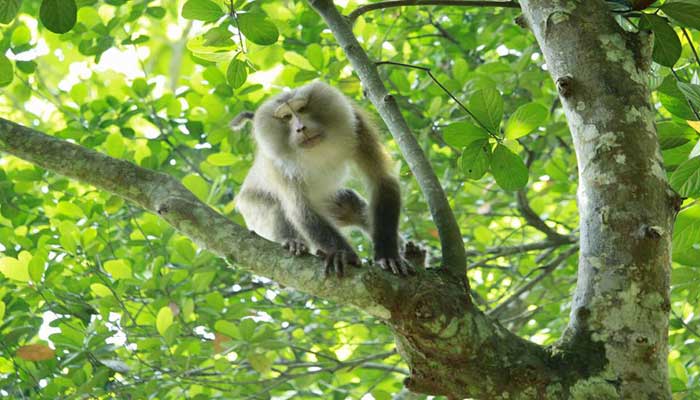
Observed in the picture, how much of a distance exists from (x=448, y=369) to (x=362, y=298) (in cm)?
36

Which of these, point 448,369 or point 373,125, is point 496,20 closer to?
point 373,125

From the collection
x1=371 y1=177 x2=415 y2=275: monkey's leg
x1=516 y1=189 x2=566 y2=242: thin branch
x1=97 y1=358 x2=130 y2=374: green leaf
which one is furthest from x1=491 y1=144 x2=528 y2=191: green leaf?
x1=97 y1=358 x2=130 y2=374: green leaf

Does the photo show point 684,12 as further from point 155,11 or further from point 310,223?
point 155,11

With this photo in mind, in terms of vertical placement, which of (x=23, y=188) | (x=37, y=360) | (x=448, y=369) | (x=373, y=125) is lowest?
(x=448, y=369)

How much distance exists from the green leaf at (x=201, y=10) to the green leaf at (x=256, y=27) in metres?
0.12


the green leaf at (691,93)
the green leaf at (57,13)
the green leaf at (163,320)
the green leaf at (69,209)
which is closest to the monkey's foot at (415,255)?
the green leaf at (163,320)

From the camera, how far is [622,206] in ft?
7.97

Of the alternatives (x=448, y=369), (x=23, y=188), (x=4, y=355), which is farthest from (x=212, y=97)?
(x=448, y=369)

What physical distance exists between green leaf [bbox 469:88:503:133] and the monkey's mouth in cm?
173

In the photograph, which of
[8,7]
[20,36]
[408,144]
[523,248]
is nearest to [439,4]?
[408,144]

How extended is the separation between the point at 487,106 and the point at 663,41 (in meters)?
0.64

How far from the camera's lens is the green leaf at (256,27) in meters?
3.05

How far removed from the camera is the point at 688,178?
2.38 meters

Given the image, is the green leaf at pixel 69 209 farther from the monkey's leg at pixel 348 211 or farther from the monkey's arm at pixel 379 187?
the monkey's arm at pixel 379 187
